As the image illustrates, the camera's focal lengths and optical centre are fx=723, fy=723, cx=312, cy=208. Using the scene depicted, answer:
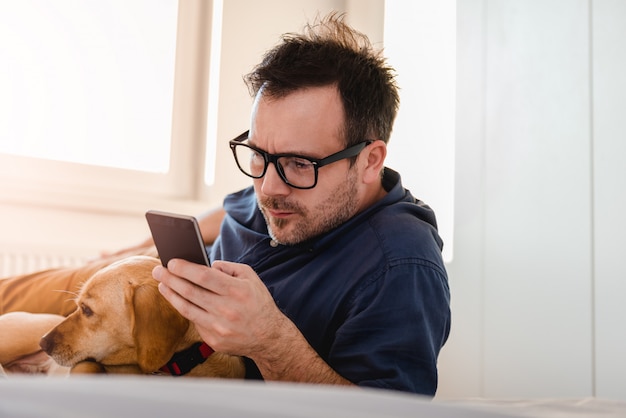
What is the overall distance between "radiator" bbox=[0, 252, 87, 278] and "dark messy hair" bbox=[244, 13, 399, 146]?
3.84ft

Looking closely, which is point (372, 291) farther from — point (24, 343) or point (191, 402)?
point (191, 402)

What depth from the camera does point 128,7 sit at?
8.84 ft

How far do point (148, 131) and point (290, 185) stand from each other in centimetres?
160

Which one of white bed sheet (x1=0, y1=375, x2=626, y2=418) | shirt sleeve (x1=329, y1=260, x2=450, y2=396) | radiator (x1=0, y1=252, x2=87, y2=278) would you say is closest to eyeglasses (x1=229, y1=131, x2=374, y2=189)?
shirt sleeve (x1=329, y1=260, x2=450, y2=396)

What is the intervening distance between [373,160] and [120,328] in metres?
0.57

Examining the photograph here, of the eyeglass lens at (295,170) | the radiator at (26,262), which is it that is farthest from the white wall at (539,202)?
the eyeglass lens at (295,170)

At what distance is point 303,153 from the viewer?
50.2 inches

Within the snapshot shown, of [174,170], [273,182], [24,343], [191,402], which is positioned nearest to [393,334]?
[273,182]

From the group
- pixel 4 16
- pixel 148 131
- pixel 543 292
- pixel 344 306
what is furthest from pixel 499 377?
pixel 4 16

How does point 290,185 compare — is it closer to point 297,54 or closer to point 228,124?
point 297,54

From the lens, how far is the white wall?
262 cm

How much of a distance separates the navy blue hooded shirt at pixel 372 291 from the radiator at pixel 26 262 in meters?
1.09

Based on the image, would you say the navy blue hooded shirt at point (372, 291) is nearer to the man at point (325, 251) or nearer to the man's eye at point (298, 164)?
the man at point (325, 251)

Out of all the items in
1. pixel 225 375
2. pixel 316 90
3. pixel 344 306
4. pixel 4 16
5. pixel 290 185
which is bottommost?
pixel 225 375
